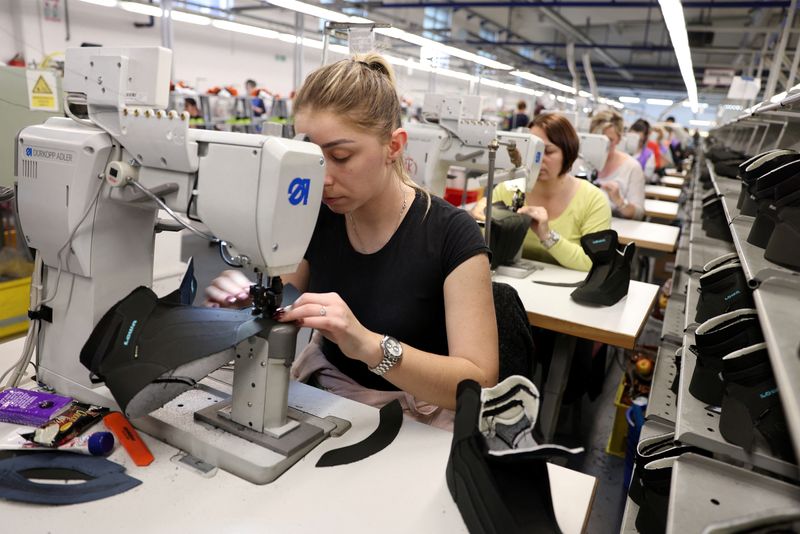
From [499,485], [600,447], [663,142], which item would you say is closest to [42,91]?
[499,485]

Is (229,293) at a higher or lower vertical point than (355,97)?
lower

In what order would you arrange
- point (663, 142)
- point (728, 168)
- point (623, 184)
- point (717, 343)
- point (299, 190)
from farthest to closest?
point (663, 142), point (623, 184), point (728, 168), point (717, 343), point (299, 190)

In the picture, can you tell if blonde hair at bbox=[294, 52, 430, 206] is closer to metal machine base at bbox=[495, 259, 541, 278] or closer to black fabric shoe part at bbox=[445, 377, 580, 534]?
black fabric shoe part at bbox=[445, 377, 580, 534]

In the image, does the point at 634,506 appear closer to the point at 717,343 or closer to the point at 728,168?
the point at 717,343

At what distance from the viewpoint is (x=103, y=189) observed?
1.05 metres

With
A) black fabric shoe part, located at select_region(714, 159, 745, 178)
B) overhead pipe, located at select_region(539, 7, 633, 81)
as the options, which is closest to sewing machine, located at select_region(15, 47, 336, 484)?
black fabric shoe part, located at select_region(714, 159, 745, 178)

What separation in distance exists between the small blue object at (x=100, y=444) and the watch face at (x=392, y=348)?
0.48 metres

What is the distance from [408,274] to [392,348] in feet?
0.90

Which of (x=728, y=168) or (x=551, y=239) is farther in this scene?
(x=728, y=168)

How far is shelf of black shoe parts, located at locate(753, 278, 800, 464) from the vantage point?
1.95 feet

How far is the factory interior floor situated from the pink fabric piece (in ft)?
1.51

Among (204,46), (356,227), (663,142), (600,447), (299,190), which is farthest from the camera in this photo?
(204,46)

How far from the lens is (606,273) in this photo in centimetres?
215

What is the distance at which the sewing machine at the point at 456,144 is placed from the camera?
2480 mm
